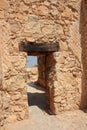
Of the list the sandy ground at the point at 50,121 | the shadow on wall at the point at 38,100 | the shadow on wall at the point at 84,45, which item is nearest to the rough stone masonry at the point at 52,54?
the shadow on wall at the point at 84,45

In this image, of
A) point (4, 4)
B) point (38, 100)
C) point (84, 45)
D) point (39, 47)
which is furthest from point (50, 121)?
point (4, 4)

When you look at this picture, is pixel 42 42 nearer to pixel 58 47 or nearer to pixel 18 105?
pixel 58 47

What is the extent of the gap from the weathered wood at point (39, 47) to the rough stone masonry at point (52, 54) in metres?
0.10

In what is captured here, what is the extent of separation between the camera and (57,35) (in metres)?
5.24

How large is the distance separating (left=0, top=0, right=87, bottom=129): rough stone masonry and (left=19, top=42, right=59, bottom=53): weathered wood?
10 cm

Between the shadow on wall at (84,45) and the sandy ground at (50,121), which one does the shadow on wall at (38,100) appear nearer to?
the sandy ground at (50,121)

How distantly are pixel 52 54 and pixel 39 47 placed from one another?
1.39 ft

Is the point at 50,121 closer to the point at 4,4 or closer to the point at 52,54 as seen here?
the point at 52,54

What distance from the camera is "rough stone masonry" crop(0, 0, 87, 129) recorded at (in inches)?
187

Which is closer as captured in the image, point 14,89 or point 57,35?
point 14,89

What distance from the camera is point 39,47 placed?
5.08m

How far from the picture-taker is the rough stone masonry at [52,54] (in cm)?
475

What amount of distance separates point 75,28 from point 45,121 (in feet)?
7.79

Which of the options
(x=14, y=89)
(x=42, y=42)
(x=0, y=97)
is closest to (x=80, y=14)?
(x=42, y=42)
